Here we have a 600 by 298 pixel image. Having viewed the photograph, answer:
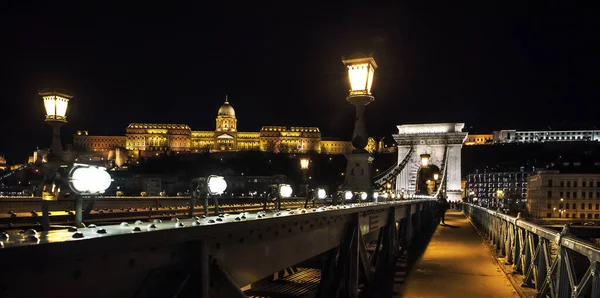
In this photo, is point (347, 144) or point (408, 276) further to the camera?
point (347, 144)

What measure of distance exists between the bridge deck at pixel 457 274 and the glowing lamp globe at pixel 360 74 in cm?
452

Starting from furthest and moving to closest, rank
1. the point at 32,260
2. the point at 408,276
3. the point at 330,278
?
1. the point at 408,276
2. the point at 330,278
3. the point at 32,260

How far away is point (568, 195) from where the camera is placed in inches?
2982

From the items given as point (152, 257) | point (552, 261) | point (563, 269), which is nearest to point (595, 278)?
point (563, 269)

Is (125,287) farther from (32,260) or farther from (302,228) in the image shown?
(302,228)

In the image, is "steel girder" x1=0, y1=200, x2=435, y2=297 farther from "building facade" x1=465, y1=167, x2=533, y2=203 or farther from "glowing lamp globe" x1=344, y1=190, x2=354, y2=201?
"building facade" x1=465, y1=167, x2=533, y2=203

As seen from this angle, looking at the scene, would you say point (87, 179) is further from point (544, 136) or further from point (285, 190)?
point (544, 136)

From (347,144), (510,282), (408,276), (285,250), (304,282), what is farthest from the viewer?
(347,144)

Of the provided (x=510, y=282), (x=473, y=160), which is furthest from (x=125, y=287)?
(x=473, y=160)

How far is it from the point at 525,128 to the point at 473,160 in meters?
39.8

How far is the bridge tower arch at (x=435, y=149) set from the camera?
200 feet

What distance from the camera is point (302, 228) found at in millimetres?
5422

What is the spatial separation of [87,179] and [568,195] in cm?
8631

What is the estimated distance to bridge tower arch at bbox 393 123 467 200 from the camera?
200 feet
